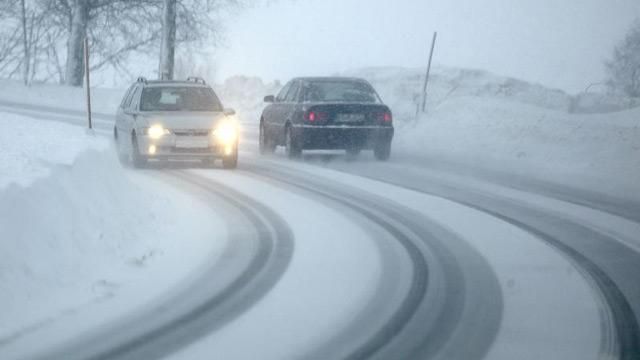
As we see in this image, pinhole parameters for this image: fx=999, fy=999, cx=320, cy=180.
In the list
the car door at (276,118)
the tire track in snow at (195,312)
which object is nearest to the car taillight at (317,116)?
the car door at (276,118)

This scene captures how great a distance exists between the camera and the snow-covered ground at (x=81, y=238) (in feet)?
23.0

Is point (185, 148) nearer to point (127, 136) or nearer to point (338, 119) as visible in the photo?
point (127, 136)

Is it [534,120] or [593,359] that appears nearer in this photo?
[593,359]

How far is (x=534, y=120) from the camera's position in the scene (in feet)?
78.2

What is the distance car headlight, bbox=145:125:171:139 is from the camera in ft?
56.6

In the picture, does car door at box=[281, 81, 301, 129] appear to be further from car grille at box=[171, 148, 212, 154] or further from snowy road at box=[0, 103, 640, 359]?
snowy road at box=[0, 103, 640, 359]

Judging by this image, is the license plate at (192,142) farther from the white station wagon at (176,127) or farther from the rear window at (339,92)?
the rear window at (339,92)

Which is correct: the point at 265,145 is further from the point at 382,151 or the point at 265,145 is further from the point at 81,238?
the point at 81,238

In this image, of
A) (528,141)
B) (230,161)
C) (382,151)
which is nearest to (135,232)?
(230,161)

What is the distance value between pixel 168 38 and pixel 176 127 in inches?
775

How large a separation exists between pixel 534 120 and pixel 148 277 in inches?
679

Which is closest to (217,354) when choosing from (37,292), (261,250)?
(37,292)

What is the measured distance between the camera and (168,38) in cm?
3631

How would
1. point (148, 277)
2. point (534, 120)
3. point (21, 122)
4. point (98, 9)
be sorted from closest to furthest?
point (148, 277) < point (21, 122) < point (534, 120) < point (98, 9)
